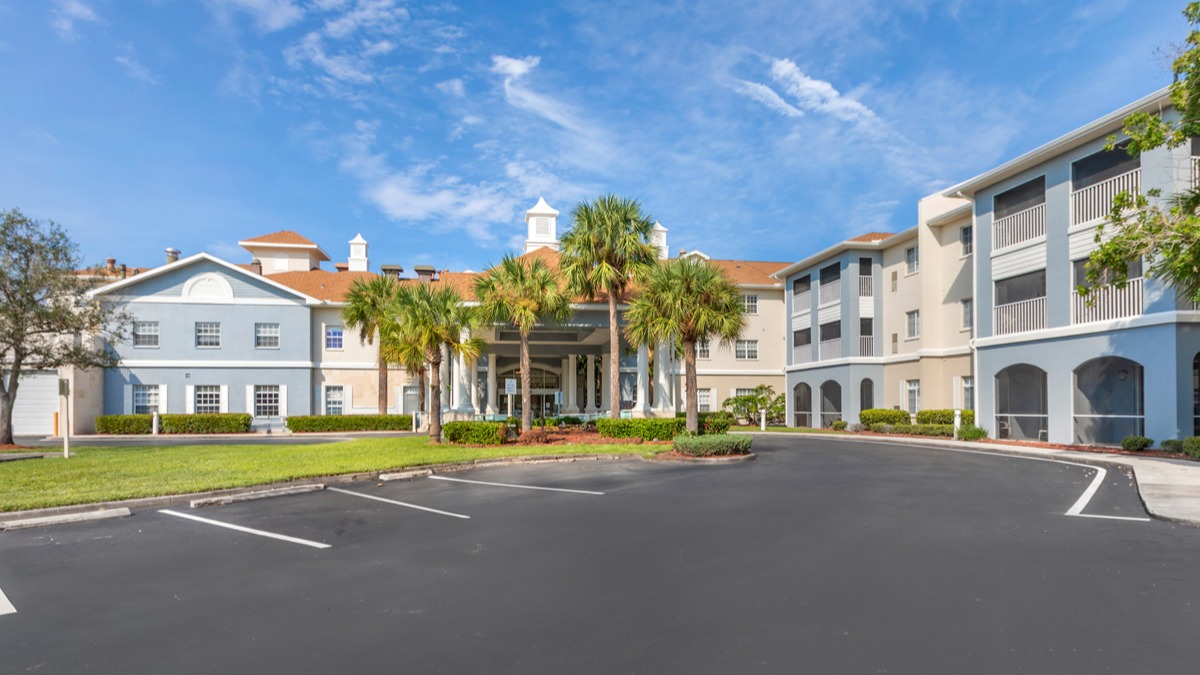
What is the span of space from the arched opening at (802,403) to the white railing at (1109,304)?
19.3 metres

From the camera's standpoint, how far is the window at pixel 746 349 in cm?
4738

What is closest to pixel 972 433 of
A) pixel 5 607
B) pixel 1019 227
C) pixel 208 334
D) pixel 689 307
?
pixel 1019 227

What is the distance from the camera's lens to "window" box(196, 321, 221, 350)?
38.8 metres

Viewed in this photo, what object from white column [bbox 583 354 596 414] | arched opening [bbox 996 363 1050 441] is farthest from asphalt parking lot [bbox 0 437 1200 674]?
white column [bbox 583 354 596 414]

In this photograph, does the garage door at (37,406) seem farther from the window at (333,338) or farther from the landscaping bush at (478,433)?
the landscaping bush at (478,433)

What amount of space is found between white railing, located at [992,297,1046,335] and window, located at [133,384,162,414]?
40.9m

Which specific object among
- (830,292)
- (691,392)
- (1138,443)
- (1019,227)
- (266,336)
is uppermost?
(1019,227)

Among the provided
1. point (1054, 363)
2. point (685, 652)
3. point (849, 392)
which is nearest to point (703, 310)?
point (1054, 363)

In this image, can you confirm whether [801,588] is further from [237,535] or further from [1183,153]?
[1183,153]

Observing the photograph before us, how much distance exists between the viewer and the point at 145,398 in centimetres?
3812

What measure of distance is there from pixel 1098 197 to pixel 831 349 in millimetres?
17439

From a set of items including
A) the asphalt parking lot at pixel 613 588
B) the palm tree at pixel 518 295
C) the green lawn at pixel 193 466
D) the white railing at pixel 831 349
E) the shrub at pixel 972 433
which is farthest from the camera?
the white railing at pixel 831 349

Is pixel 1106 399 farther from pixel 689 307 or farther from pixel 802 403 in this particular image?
pixel 802 403

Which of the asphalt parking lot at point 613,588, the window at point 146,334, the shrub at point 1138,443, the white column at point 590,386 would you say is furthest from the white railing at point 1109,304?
the window at point 146,334
